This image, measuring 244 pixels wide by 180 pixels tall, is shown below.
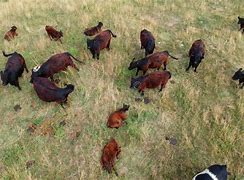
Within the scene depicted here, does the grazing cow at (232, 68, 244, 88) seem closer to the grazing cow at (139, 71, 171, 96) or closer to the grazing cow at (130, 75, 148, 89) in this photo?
the grazing cow at (139, 71, 171, 96)

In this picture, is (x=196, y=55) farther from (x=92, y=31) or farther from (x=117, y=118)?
(x=92, y=31)

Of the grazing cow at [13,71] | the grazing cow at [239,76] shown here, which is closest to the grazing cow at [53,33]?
the grazing cow at [13,71]

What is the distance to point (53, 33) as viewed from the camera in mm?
11617

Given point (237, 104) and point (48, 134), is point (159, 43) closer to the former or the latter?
point (237, 104)

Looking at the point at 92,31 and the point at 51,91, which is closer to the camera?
the point at 51,91

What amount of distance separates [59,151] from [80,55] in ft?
11.7

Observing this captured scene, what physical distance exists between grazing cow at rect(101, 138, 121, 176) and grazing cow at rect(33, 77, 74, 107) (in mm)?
1738

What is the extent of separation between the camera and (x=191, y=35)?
12273 mm

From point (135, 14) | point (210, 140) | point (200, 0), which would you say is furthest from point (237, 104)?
point (200, 0)

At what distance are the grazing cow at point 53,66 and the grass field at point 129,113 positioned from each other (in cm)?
35

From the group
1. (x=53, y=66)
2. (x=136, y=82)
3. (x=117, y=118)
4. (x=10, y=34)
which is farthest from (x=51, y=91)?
(x=10, y=34)

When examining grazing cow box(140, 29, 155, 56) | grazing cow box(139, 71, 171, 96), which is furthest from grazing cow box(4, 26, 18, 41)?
grazing cow box(139, 71, 171, 96)

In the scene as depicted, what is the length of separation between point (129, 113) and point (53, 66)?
2496 millimetres

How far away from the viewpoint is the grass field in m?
8.24
